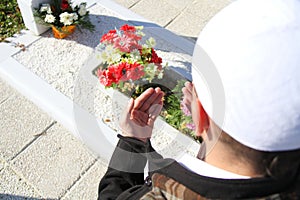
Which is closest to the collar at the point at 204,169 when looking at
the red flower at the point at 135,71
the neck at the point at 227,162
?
the neck at the point at 227,162

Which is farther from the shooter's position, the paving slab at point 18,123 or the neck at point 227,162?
the paving slab at point 18,123

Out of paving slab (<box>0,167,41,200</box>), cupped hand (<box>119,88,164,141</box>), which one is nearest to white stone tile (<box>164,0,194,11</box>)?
paving slab (<box>0,167,41,200</box>)

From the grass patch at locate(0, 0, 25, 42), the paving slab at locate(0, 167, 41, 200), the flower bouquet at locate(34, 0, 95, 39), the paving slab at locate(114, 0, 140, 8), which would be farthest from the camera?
the paving slab at locate(114, 0, 140, 8)

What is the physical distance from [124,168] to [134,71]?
127 cm

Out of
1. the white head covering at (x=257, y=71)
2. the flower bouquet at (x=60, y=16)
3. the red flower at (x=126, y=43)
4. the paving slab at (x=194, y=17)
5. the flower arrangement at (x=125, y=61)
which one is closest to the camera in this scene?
the white head covering at (x=257, y=71)

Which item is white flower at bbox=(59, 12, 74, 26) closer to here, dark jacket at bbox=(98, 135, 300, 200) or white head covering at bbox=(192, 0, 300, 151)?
dark jacket at bbox=(98, 135, 300, 200)

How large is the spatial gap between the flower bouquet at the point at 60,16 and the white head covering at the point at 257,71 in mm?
2618

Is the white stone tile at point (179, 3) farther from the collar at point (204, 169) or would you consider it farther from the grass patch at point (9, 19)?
the collar at point (204, 169)

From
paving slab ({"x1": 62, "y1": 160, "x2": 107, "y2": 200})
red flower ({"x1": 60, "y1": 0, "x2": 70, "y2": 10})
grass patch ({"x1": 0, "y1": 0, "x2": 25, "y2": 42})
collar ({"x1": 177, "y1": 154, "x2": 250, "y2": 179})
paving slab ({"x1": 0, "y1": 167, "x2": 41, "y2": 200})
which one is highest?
collar ({"x1": 177, "y1": 154, "x2": 250, "y2": 179})

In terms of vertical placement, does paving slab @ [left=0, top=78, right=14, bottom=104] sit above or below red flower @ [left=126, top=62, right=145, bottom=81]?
below

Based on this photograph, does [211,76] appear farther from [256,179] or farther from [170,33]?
[170,33]

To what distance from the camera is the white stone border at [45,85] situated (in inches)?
121

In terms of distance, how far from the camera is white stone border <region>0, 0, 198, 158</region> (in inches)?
121

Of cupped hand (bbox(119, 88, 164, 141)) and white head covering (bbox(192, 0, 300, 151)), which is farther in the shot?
cupped hand (bbox(119, 88, 164, 141))
